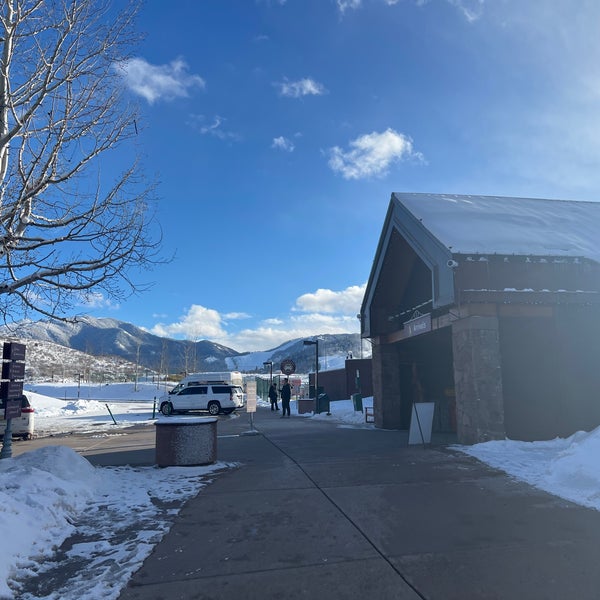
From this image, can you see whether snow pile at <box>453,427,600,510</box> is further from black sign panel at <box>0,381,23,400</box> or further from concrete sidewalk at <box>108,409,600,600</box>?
black sign panel at <box>0,381,23,400</box>

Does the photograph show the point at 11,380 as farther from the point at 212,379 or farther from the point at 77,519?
the point at 212,379

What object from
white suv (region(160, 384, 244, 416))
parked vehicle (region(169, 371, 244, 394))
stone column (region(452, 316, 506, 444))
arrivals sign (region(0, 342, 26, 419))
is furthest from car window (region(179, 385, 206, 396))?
stone column (region(452, 316, 506, 444))

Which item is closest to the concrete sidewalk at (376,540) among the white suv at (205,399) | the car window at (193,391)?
the white suv at (205,399)

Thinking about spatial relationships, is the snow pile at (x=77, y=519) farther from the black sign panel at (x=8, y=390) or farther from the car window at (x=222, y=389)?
the car window at (x=222, y=389)

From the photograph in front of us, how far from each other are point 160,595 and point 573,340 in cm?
1106

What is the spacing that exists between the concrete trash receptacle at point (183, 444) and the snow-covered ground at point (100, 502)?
0.25 meters

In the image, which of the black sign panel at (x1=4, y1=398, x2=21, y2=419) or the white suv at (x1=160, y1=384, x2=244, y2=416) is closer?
the black sign panel at (x1=4, y1=398, x2=21, y2=419)

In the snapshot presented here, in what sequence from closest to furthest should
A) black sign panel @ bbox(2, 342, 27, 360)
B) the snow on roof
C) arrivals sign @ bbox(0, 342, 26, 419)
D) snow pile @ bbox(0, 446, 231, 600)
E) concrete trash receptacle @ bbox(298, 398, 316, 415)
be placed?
snow pile @ bbox(0, 446, 231, 600), arrivals sign @ bbox(0, 342, 26, 419), black sign panel @ bbox(2, 342, 27, 360), the snow on roof, concrete trash receptacle @ bbox(298, 398, 316, 415)

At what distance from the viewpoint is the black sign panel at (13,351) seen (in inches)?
403

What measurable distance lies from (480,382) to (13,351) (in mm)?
9943

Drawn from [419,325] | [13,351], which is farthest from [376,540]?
[419,325]

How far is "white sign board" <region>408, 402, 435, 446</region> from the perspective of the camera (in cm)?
1181

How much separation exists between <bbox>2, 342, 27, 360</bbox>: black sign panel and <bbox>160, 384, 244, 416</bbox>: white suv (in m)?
19.8

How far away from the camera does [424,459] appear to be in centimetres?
991
